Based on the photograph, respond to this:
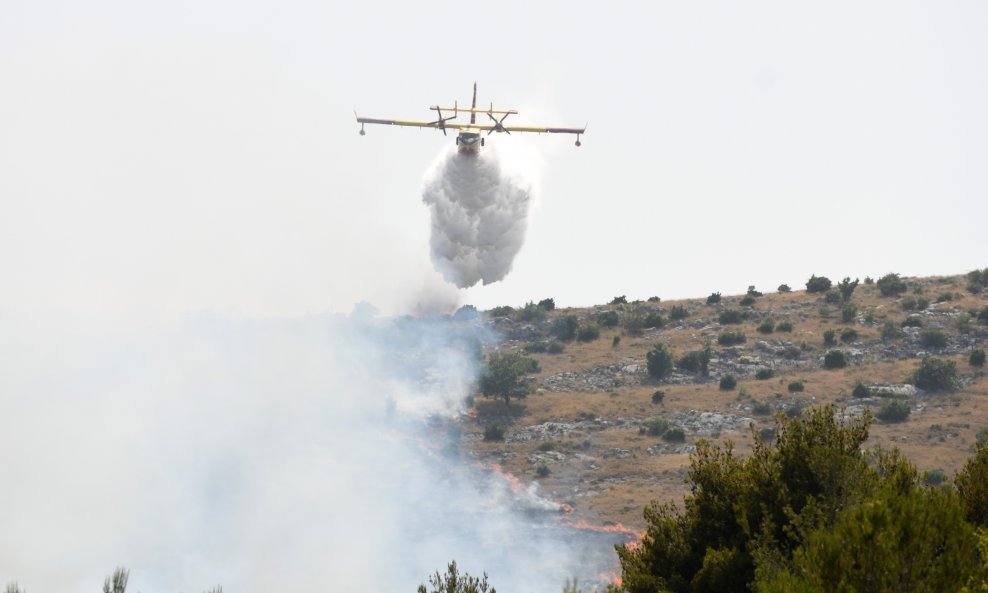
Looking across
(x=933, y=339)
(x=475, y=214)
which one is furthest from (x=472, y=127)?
(x=933, y=339)

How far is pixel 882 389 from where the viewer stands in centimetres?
8919

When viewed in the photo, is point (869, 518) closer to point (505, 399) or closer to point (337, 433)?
point (337, 433)

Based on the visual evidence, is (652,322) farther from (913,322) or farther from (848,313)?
(913,322)

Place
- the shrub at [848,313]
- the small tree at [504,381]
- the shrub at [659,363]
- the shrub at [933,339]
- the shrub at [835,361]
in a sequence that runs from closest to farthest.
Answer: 1. the small tree at [504,381]
2. the shrub at [835,361]
3. the shrub at [933,339]
4. the shrub at [659,363]
5. the shrub at [848,313]

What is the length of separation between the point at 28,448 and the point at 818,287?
3181 inches

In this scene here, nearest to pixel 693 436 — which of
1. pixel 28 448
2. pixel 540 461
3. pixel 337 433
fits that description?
pixel 540 461

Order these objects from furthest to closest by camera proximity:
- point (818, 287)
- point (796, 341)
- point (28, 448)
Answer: point (818, 287), point (796, 341), point (28, 448)

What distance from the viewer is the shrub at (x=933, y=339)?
97.6 meters

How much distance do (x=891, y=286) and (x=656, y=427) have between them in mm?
41388

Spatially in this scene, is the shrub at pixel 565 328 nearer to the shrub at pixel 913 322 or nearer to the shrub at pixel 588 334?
the shrub at pixel 588 334

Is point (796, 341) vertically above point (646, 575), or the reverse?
point (796, 341)

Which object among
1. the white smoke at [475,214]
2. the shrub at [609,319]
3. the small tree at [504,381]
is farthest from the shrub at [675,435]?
the shrub at [609,319]

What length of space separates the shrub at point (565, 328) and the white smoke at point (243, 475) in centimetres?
1991

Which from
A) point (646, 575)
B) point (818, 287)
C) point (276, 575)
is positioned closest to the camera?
point (646, 575)
